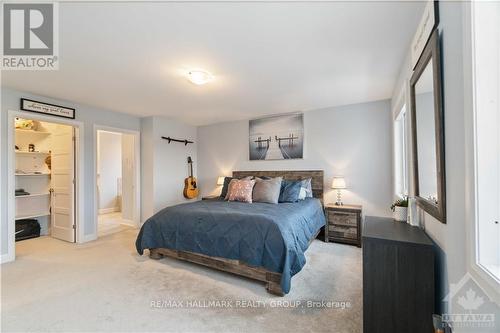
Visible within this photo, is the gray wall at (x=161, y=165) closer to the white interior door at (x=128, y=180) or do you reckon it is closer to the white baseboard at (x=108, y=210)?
the white interior door at (x=128, y=180)

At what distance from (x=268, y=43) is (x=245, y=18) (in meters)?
0.38

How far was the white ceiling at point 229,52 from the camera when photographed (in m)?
1.60

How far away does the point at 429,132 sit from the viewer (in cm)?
146

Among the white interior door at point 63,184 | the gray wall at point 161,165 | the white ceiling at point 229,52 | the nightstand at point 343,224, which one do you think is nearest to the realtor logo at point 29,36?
the white ceiling at point 229,52

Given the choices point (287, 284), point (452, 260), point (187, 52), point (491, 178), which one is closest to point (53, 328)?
point (287, 284)

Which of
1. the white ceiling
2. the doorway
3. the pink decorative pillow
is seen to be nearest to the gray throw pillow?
the pink decorative pillow

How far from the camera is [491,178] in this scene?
0.84 m

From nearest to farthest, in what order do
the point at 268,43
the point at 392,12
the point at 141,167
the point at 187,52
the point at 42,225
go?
the point at 392,12 → the point at 268,43 → the point at 187,52 → the point at 42,225 → the point at 141,167

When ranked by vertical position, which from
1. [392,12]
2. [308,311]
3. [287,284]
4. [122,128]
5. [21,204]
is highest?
[392,12]

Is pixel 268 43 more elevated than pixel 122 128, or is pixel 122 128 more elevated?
pixel 268 43

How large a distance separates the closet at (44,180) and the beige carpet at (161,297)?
1.09 meters

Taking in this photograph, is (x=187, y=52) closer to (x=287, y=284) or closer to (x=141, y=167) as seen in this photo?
(x=287, y=284)

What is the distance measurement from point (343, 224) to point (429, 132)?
2450 mm

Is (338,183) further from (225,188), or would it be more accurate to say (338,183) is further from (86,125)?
(86,125)
